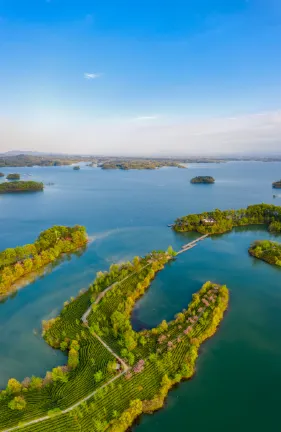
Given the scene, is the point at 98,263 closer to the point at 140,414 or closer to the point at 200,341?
the point at 200,341

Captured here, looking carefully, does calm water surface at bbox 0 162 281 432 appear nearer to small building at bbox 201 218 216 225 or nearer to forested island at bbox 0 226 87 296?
forested island at bbox 0 226 87 296

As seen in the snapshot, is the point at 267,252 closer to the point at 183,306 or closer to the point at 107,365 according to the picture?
the point at 183,306

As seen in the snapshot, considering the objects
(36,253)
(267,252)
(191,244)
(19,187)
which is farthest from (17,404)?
(19,187)

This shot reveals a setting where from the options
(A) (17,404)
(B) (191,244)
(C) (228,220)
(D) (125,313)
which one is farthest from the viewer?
(C) (228,220)

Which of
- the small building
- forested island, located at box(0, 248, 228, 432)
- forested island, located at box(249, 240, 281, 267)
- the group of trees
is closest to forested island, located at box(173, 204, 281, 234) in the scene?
the small building

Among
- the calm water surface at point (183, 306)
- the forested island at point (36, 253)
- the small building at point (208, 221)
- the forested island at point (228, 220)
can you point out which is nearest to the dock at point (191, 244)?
the calm water surface at point (183, 306)

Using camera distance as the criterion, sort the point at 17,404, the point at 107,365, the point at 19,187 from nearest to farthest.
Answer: the point at 17,404, the point at 107,365, the point at 19,187

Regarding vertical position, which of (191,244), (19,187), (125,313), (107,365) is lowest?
(107,365)
